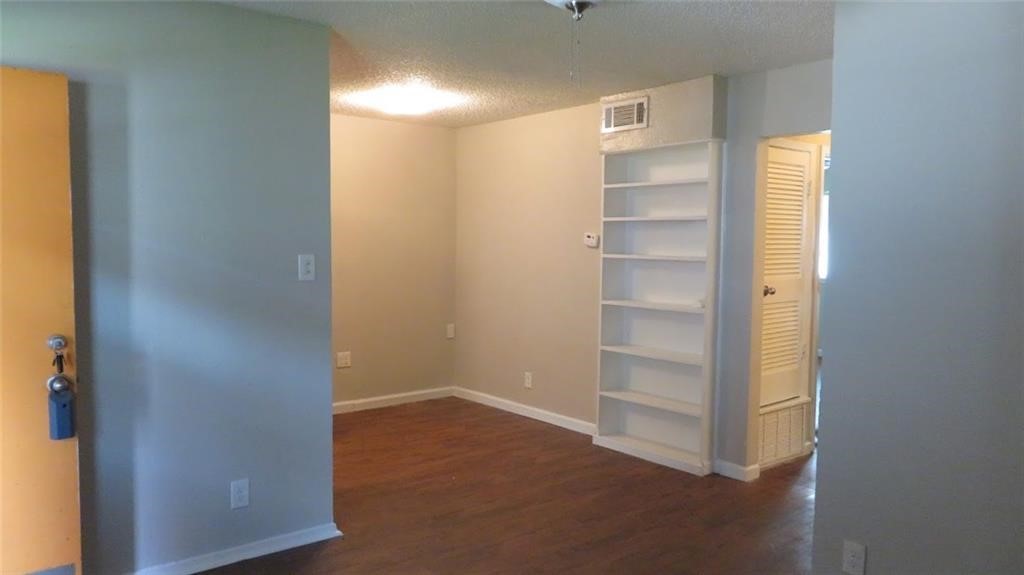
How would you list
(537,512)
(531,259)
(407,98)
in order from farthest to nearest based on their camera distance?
1. (531,259)
2. (407,98)
3. (537,512)

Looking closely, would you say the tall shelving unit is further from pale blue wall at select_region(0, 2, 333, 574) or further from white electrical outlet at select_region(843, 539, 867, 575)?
pale blue wall at select_region(0, 2, 333, 574)

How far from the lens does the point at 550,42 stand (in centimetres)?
343

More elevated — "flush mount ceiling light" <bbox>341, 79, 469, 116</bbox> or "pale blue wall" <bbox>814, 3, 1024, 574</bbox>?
"flush mount ceiling light" <bbox>341, 79, 469, 116</bbox>

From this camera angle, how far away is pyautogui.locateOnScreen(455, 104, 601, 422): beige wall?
5164 mm

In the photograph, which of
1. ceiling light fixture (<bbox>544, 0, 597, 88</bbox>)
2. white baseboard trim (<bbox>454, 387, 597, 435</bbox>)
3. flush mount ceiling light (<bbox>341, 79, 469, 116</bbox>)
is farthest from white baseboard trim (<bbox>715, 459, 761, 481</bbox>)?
flush mount ceiling light (<bbox>341, 79, 469, 116</bbox>)

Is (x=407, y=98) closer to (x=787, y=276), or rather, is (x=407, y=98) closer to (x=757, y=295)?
(x=757, y=295)

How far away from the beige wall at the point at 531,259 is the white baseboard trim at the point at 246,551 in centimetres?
239

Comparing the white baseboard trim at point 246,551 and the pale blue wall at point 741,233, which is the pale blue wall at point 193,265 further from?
the pale blue wall at point 741,233

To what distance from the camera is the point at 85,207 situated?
2637 millimetres

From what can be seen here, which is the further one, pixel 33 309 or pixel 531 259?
pixel 531 259

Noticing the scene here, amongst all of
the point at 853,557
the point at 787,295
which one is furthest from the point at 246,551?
the point at 787,295

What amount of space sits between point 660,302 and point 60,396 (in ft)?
11.0

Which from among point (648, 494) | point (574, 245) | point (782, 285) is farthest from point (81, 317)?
point (782, 285)

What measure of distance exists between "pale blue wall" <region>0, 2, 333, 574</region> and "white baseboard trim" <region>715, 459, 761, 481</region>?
231 centimetres
